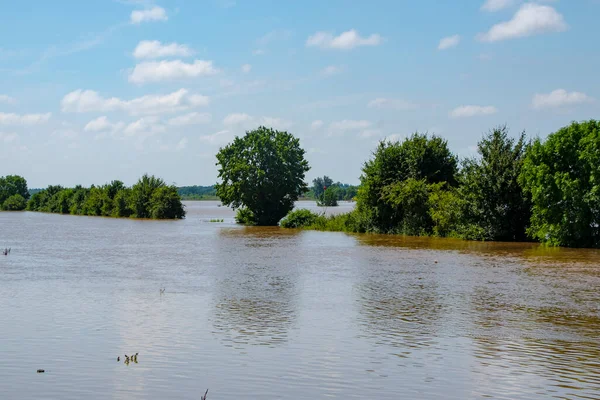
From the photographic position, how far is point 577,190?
4225 centimetres

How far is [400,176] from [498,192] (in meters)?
11.2

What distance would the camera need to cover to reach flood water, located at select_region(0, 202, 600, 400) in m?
11.3

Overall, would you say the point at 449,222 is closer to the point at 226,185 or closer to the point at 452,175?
the point at 452,175

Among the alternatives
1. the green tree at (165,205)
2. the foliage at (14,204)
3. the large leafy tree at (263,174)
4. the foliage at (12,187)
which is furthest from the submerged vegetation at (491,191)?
the foliage at (12,187)

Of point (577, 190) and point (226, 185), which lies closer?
point (577, 190)

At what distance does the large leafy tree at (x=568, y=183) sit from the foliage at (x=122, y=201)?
2319 inches

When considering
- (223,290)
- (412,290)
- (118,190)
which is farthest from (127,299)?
(118,190)

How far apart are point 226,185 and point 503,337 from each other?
61036 millimetres

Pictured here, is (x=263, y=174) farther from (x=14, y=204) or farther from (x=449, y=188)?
(x=14, y=204)

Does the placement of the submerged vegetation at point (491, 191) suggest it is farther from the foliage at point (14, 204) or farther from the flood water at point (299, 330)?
the foliage at point (14, 204)

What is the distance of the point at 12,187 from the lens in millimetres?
163000

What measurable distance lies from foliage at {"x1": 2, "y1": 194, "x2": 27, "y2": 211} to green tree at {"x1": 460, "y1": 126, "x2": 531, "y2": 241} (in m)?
124

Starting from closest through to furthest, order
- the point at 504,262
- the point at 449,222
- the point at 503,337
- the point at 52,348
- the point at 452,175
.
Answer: the point at 52,348 → the point at 503,337 → the point at 504,262 → the point at 449,222 → the point at 452,175

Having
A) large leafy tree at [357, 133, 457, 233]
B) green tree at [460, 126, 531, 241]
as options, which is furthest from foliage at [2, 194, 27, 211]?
green tree at [460, 126, 531, 241]
